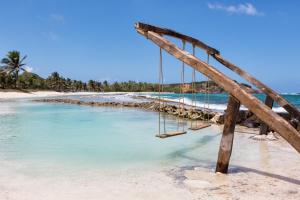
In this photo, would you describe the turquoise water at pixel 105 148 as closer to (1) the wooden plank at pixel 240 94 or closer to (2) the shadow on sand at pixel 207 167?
(2) the shadow on sand at pixel 207 167

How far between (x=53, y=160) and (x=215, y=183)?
14.6 feet

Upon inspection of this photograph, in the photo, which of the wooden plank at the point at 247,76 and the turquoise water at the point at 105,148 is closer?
the turquoise water at the point at 105,148

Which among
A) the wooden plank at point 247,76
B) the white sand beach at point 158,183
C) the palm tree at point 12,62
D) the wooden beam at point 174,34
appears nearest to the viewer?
the white sand beach at point 158,183

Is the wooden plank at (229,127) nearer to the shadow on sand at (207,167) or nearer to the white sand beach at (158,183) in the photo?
the white sand beach at (158,183)

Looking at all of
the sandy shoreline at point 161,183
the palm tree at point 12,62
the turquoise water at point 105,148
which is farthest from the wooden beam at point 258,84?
the palm tree at point 12,62

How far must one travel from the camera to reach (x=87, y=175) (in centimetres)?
742

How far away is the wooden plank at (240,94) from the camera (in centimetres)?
522

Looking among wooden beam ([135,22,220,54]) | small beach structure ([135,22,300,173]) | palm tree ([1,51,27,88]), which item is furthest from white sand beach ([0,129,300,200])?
palm tree ([1,51,27,88])

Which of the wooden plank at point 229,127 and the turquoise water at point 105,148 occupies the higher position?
the wooden plank at point 229,127

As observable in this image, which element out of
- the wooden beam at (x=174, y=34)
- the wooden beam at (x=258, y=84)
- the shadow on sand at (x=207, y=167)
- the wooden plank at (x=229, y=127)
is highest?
the wooden beam at (x=174, y=34)

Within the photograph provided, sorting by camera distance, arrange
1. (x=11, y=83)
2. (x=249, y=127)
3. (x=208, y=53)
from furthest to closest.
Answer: (x=11, y=83) < (x=249, y=127) < (x=208, y=53)

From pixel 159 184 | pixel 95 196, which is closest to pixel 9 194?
pixel 95 196

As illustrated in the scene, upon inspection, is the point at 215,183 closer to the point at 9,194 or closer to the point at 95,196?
the point at 95,196

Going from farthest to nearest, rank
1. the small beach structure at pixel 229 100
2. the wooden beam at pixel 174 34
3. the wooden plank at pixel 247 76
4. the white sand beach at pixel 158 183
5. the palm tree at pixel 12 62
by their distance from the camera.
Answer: the palm tree at pixel 12 62, the wooden plank at pixel 247 76, the wooden beam at pixel 174 34, the white sand beach at pixel 158 183, the small beach structure at pixel 229 100
